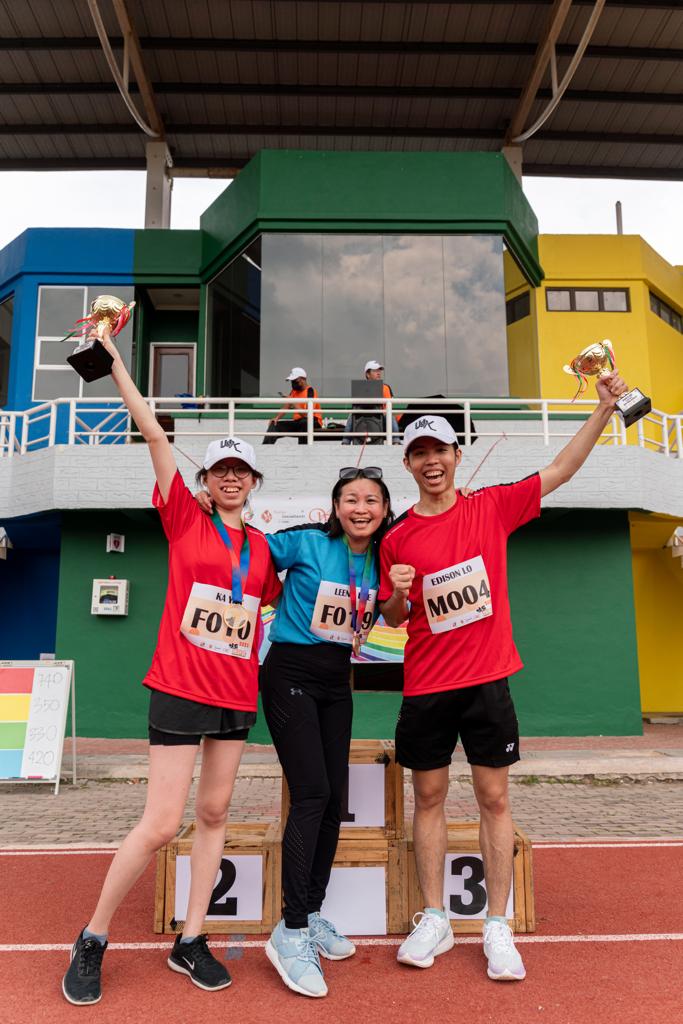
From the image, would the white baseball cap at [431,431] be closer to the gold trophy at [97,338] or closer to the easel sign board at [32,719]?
the gold trophy at [97,338]

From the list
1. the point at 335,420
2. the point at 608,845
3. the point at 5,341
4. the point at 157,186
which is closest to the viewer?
the point at 608,845

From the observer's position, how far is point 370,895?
3.88 m

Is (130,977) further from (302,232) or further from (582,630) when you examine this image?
(302,232)

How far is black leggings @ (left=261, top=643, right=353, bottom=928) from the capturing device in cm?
324

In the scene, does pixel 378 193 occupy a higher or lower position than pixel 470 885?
higher

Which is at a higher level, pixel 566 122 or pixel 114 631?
pixel 566 122

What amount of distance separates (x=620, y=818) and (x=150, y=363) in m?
13.4

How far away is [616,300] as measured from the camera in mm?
16844

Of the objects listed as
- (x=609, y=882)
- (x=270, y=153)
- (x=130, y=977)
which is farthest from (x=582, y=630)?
(x=270, y=153)

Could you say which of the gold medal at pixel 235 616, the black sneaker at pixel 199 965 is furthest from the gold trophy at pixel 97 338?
the black sneaker at pixel 199 965

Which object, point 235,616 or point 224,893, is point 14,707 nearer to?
point 224,893

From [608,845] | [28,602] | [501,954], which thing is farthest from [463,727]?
[28,602]

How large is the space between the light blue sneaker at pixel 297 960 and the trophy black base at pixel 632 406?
273cm

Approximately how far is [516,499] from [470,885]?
2025 mm
